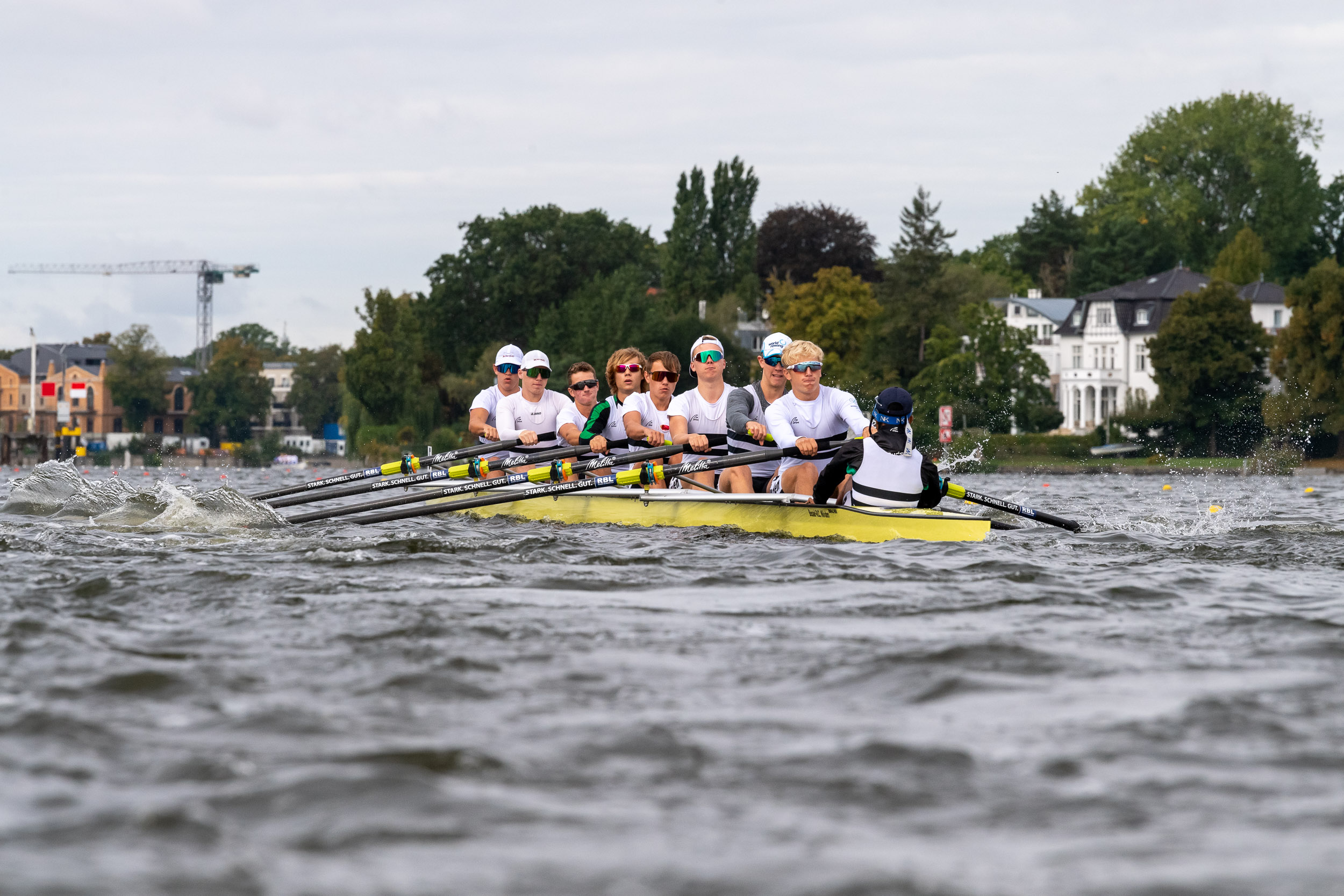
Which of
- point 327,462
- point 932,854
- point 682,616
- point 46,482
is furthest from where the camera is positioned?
point 327,462

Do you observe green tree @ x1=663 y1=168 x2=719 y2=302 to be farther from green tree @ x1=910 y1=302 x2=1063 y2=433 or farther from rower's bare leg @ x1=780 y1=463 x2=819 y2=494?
rower's bare leg @ x1=780 y1=463 x2=819 y2=494

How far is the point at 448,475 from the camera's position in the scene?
12578mm

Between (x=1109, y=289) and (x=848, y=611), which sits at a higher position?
(x=1109, y=289)

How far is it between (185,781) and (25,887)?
746 millimetres

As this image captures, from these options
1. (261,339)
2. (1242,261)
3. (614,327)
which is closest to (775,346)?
(614,327)

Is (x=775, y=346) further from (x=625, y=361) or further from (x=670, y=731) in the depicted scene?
(x=670, y=731)

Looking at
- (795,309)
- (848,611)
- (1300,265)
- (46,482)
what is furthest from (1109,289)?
(848,611)

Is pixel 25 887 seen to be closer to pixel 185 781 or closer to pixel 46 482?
pixel 185 781

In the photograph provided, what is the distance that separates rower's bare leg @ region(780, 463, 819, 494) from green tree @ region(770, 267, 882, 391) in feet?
169

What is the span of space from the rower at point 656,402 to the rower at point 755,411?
0.80 meters

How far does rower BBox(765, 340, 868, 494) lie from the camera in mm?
10969

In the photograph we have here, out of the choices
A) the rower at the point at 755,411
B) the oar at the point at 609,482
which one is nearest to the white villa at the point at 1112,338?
the rower at the point at 755,411

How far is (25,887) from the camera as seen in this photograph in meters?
2.97

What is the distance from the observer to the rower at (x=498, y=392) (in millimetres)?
14672
